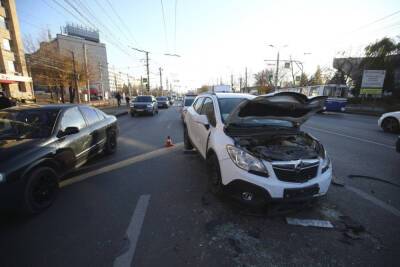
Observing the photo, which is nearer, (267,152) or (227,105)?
(267,152)

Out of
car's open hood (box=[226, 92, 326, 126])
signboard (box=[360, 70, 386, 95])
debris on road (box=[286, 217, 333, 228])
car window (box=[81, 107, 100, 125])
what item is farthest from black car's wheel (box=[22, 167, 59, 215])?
signboard (box=[360, 70, 386, 95])

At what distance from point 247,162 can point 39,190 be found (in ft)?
10.3

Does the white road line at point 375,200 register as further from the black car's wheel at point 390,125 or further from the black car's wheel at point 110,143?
the black car's wheel at point 390,125

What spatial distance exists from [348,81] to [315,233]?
51.2 m

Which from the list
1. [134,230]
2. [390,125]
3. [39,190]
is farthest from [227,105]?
[390,125]

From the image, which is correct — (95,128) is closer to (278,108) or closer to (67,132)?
(67,132)

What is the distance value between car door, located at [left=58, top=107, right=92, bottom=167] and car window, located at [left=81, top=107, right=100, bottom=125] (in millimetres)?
240

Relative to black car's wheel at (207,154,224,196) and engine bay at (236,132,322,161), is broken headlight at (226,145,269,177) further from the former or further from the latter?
black car's wheel at (207,154,224,196)

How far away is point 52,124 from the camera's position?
12.2ft

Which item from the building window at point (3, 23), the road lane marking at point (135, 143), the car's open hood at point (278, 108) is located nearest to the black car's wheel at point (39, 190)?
the car's open hood at point (278, 108)

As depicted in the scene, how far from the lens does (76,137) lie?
162 inches

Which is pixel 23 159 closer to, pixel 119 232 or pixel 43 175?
pixel 43 175

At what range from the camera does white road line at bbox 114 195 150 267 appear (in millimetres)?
2172

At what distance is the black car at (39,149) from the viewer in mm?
2680
